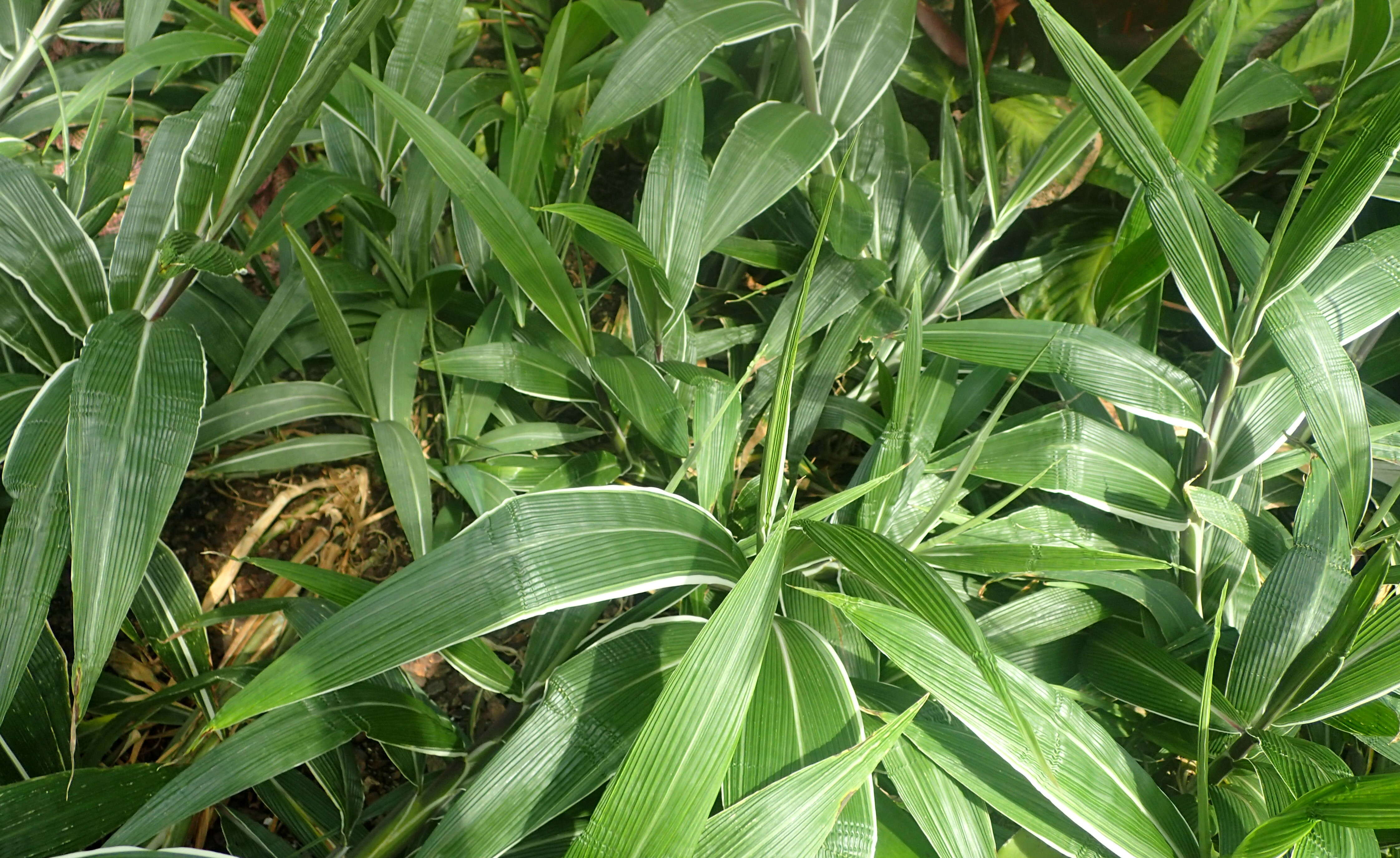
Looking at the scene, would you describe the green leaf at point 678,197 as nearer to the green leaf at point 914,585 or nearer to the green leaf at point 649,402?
the green leaf at point 649,402

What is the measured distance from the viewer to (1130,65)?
0.71m

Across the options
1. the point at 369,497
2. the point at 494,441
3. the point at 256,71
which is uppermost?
the point at 256,71

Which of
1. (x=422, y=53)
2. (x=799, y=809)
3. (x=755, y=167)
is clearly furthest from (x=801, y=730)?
(x=422, y=53)

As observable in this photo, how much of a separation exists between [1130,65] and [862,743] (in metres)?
0.64

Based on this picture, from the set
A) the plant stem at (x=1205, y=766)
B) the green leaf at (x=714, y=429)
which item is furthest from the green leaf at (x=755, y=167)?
the plant stem at (x=1205, y=766)

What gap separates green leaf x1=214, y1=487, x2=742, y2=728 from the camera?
0.37m

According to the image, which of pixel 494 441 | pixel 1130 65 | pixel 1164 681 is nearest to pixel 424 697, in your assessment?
pixel 494 441

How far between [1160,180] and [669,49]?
0.40 meters

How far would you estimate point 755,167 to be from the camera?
29.6 inches

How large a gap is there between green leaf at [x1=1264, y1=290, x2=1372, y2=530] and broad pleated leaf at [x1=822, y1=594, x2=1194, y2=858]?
24 centimetres

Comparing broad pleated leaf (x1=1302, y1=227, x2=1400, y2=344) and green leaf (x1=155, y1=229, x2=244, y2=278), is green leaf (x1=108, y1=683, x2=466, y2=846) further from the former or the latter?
broad pleated leaf (x1=1302, y1=227, x2=1400, y2=344)

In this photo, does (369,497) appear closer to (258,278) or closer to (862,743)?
(258,278)

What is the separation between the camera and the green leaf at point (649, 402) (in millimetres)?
657

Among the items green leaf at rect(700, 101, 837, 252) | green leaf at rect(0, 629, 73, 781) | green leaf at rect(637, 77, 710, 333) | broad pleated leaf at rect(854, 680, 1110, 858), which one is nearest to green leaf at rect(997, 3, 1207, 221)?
green leaf at rect(700, 101, 837, 252)
